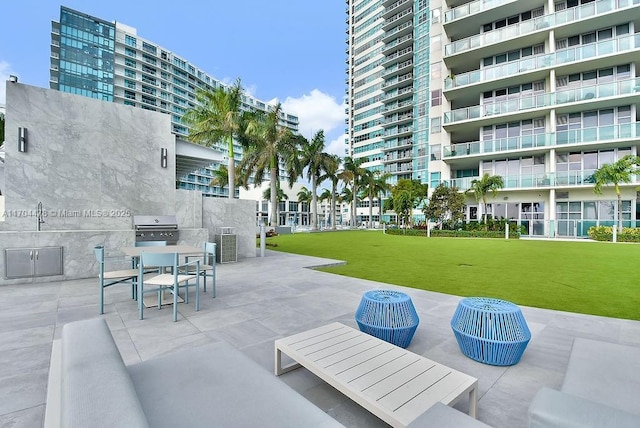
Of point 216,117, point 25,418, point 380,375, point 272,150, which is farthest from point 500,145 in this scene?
point 25,418

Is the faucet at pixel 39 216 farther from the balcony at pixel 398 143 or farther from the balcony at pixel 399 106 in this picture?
the balcony at pixel 399 106

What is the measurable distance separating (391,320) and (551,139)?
26813 mm

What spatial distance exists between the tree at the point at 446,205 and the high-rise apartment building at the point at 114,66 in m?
38.4

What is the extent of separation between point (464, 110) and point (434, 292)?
25.0 m

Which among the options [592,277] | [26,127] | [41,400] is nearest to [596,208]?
[592,277]

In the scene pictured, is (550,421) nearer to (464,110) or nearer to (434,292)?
(434,292)

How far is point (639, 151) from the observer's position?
71.6 ft

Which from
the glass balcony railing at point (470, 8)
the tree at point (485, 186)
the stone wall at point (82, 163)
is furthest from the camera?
the glass balcony railing at point (470, 8)

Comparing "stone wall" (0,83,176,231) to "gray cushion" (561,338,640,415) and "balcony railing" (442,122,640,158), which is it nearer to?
"gray cushion" (561,338,640,415)

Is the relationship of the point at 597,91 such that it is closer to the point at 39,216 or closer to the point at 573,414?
the point at 573,414

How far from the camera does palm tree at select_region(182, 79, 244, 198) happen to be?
18594 mm

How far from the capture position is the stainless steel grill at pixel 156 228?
8.84 metres

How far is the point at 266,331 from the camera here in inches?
164

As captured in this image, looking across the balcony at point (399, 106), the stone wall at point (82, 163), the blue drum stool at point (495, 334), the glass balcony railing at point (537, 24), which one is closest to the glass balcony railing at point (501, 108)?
the glass balcony railing at point (537, 24)
